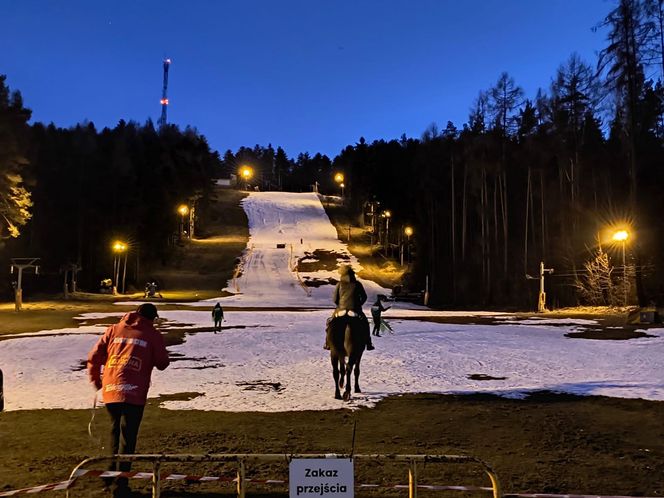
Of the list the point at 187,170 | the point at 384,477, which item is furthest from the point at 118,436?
the point at 187,170

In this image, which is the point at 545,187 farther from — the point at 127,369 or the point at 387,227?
the point at 127,369

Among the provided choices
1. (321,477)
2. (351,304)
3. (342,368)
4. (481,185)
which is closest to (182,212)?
(481,185)

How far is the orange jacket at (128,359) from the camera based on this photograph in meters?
5.82

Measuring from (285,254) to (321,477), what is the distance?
6538 cm

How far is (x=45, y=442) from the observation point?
7.45 meters

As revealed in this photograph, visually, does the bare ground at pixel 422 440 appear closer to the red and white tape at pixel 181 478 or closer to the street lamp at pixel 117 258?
the red and white tape at pixel 181 478

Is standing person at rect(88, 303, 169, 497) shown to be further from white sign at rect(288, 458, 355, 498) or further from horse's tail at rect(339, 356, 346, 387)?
horse's tail at rect(339, 356, 346, 387)

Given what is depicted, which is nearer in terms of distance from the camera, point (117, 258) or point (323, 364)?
point (323, 364)

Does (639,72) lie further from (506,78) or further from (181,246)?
(181,246)

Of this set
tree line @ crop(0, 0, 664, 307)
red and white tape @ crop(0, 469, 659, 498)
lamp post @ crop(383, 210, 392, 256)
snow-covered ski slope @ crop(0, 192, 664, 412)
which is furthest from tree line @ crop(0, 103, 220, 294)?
red and white tape @ crop(0, 469, 659, 498)

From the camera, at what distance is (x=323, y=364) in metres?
14.6

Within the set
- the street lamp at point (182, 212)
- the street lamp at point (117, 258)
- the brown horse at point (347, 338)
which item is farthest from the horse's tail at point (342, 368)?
the street lamp at point (182, 212)

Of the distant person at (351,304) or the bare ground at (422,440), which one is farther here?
the distant person at (351,304)

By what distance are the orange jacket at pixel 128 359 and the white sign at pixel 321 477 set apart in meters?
2.90
